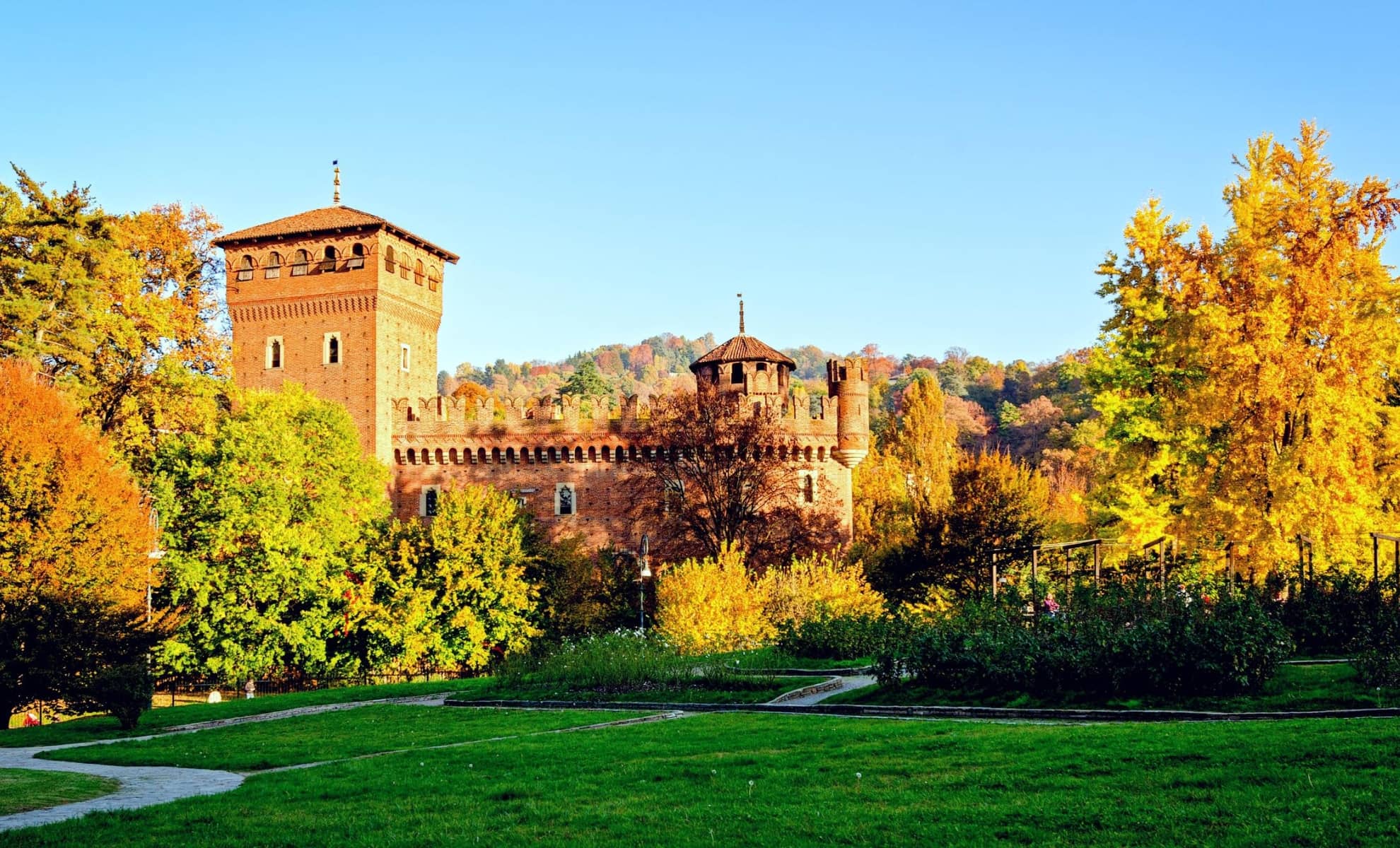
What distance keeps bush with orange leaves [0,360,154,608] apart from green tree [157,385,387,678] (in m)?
3.86

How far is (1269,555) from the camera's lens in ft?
77.5

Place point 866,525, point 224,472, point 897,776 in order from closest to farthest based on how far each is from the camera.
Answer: point 897,776, point 224,472, point 866,525

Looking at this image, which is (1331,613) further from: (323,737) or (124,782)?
(124,782)

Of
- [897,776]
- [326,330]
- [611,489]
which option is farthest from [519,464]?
[897,776]

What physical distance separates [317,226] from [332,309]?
3.09 meters

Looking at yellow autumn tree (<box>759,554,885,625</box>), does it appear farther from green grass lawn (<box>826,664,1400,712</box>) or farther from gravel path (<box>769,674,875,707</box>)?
green grass lawn (<box>826,664,1400,712</box>)

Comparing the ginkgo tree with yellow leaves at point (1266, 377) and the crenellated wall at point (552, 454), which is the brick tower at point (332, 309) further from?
the ginkgo tree with yellow leaves at point (1266, 377)

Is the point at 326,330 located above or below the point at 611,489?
above

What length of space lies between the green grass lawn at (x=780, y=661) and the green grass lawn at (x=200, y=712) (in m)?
5.72

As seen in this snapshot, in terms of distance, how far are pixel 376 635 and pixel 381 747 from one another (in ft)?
65.2

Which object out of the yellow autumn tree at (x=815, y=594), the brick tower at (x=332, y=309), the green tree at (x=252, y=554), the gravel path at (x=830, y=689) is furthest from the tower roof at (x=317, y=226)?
the gravel path at (x=830, y=689)

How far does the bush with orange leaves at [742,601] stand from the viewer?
94.0 ft

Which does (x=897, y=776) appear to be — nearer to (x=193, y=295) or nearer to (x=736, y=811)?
(x=736, y=811)

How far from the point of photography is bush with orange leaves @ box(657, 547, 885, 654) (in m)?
28.7
